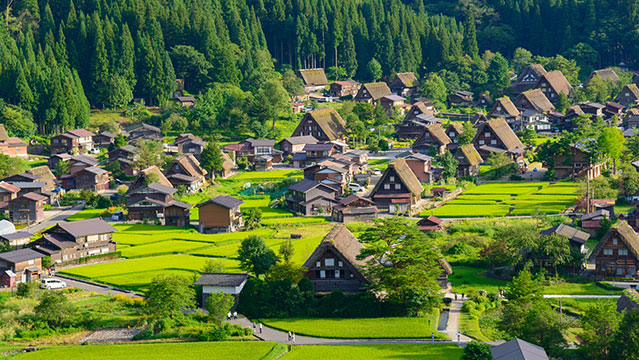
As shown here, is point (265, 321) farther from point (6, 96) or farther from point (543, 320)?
point (6, 96)

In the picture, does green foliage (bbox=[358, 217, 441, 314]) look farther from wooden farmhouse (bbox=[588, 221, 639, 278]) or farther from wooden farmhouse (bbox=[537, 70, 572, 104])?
wooden farmhouse (bbox=[537, 70, 572, 104])

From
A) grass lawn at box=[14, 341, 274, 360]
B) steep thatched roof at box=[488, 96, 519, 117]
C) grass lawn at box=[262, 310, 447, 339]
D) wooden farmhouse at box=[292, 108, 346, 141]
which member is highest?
steep thatched roof at box=[488, 96, 519, 117]

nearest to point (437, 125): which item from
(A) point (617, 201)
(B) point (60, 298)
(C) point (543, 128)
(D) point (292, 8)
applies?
(C) point (543, 128)

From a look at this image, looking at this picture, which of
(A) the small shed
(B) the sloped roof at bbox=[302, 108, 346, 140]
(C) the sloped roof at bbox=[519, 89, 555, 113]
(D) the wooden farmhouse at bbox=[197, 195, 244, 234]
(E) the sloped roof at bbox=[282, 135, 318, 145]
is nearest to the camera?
(A) the small shed

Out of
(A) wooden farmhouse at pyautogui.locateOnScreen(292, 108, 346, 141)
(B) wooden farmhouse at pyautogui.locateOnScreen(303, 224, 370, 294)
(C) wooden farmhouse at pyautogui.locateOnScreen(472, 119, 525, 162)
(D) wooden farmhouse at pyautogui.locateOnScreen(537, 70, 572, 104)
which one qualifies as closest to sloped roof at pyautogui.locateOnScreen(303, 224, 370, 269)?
(B) wooden farmhouse at pyautogui.locateOnScreen(303, 224, 370, 294)

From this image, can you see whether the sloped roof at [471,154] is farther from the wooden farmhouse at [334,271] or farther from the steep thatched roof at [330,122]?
the wooden farmhouse at [334,271]

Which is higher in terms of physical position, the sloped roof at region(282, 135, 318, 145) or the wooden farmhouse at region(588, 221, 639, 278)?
the sloped roof at region(282, 135, 318, 145)

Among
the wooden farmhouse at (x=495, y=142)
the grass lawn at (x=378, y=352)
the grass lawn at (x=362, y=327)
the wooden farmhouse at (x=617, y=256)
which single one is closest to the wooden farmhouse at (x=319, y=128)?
the wooden farmhouse at (x=495, y=142)
